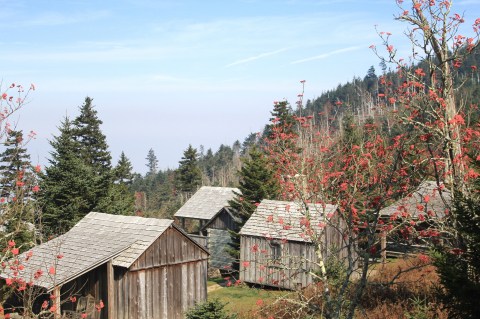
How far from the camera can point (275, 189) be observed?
31484 millimetres

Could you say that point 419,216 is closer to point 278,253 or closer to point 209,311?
point 209,311

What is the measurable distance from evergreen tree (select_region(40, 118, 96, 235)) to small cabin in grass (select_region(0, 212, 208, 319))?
11.2 metres

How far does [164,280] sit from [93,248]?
334 centimetres

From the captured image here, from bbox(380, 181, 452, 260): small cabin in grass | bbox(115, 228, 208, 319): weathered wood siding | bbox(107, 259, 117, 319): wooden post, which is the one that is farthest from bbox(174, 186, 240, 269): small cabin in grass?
bbox(380, 181, 452, 260): small cabin in grass

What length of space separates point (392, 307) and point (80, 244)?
12.7 meters

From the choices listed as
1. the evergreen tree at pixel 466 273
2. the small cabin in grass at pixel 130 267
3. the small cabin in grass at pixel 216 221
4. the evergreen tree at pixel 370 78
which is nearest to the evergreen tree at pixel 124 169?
the small cabin in grass at pixel 216 221

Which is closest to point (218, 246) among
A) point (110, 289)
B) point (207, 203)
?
point (207, 203)

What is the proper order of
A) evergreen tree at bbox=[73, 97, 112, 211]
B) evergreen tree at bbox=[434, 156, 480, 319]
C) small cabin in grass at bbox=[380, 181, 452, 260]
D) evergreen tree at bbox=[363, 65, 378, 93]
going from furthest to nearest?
1. evergreen tree at bbox=[363, 65, 378, 93]
2. evergreen tree at bbox=[73, 97, 112, 211]
3. small cabin in grass at bbox=[380, 181, 452, 260]
4. evergreen tree at bbox=[434, 156, 480, 319]

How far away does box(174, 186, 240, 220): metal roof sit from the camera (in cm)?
3601

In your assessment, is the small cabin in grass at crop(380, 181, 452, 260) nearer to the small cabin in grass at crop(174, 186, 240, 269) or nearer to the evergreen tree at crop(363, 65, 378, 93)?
the small cabin in grass at crop(174, 186, 240, 269)

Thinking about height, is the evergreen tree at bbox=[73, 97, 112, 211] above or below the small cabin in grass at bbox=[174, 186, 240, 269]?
above

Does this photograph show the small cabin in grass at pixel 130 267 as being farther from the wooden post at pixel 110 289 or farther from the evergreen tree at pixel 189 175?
the evergreen tree at pixel 189 175

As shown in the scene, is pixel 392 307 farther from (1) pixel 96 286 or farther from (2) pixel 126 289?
(1) pixel 96 286

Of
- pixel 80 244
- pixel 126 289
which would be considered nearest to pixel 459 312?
pixel 126 289
